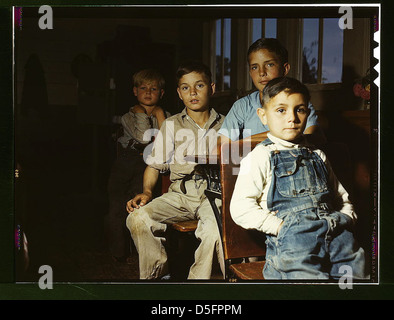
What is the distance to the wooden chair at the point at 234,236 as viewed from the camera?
2.62 m

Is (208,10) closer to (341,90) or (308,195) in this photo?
(341,90)

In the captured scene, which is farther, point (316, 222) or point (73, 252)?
point (73, 252)

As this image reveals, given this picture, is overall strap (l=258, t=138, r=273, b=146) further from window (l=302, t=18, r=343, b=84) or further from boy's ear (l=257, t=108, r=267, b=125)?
window (l=302, t=18, r=343, b=84)

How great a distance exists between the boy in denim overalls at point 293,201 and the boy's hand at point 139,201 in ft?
1.92

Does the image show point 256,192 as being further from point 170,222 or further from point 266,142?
point 170,222

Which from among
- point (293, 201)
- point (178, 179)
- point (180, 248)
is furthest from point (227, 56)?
point (180, 248)

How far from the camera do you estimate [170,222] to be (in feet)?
9.34

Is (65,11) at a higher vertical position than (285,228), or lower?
higher

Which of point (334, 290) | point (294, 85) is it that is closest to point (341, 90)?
point (294, 85)

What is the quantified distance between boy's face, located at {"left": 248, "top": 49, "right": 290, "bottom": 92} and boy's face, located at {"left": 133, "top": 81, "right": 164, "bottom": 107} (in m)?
0.65

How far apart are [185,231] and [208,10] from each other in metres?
1.41

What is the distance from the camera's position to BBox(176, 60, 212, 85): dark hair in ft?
9.31

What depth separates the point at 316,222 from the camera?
8.38 feet

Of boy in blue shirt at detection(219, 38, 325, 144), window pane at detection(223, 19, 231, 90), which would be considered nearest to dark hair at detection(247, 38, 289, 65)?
boy in blue shirt at detection(219, 38, 325, 144)
